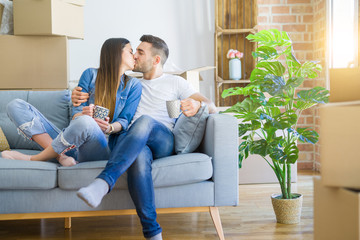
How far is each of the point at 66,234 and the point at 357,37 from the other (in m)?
2.46

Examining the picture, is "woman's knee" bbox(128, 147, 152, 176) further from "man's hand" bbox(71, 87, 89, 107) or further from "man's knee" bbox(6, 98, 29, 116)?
"man's knee" bbox(6, 98, 29, 116)

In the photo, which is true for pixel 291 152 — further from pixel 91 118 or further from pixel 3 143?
pixel 3 143

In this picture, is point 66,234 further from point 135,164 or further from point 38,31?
point 38,31

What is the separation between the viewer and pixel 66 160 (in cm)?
206

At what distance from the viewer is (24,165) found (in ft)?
6.57

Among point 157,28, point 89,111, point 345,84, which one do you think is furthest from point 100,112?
point 157,28

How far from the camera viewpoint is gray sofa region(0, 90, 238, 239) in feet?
6.55

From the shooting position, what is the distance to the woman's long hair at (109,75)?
7.82 feet

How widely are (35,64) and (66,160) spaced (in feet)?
4.05

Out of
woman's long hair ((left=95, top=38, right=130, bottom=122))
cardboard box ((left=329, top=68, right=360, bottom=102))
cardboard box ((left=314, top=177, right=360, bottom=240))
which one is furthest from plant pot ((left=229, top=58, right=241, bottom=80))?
cardboard box ((left=314, top=177, right=360, bottom=240))

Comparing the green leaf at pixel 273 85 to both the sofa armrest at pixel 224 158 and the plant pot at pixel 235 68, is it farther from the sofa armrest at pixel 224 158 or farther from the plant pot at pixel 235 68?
the plant pot at pixel 235 68

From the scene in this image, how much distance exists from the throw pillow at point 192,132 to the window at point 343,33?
1.59 meters

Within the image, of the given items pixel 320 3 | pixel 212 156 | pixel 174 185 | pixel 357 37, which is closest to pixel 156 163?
pixel 174 185

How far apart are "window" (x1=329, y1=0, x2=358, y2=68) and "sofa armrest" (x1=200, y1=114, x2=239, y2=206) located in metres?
1.60
